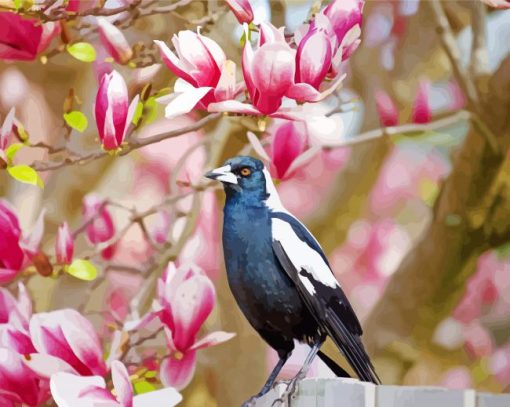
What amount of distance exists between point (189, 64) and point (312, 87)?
0.52ft

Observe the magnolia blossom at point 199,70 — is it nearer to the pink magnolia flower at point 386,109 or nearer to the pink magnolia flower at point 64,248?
the pink magnolia flower at point 64,248

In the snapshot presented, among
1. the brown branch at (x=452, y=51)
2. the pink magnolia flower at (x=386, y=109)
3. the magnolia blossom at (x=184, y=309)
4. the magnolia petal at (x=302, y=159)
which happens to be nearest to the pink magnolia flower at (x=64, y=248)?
the magnolia blossom at (x=184, y=309)

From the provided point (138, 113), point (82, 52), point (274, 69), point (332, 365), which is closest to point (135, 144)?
point (138, 113)

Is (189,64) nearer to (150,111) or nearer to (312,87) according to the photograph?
(312,87)

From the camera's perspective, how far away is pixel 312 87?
1.18 metres

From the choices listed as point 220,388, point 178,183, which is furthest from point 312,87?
point 220,388

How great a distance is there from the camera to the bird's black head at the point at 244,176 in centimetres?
127

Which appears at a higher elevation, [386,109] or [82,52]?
[82,52]

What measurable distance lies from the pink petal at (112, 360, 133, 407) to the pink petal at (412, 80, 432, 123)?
66 cm

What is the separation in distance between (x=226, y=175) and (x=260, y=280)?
149 mm

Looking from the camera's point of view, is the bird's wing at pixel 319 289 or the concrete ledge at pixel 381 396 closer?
the concrete ledge at pixel 381 396

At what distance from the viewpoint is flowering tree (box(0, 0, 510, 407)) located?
1.32 metres

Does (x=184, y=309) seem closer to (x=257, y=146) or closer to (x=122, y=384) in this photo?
(x=122, y=384)

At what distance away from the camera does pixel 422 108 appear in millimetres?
1559
